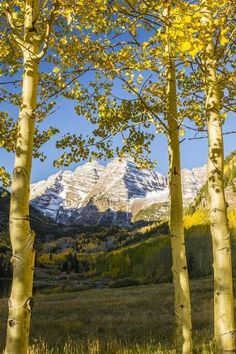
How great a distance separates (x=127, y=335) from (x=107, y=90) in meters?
12.7

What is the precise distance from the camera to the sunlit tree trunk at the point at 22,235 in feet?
17.7

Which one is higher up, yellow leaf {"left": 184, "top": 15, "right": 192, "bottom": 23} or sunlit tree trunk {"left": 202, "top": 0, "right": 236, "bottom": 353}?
yellow leaf {"left": 184, "top": 15, "right": 192, "bottom": 23}

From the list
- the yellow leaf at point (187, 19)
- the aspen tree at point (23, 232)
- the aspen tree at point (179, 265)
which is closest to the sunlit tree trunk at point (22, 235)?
the aspen tree at point (23, 232)

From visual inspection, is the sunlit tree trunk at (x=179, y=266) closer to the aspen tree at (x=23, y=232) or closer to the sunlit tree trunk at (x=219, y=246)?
the sunlit tree trunk at (x=219, y=246)

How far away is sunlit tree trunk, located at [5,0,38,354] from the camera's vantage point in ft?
17.7

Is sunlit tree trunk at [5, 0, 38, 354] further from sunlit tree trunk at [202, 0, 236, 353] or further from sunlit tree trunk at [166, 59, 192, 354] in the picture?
sunlit tree trunk at [166, 59, 192, 354]

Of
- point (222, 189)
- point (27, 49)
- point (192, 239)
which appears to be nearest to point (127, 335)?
point (222, 189)

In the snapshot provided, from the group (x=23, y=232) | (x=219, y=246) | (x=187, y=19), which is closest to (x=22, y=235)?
(x=23, y=232)

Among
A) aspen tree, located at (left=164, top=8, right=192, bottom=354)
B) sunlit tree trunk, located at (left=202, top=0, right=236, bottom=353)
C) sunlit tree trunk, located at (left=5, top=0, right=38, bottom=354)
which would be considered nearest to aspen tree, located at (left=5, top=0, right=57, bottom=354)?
sunlit tree trunk, located at (left=5, top=0, right=38, bottom=354)

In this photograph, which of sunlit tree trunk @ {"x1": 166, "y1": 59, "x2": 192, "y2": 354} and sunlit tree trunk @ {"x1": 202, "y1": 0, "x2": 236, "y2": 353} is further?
sunlit tree trunk @ {"x1": 166, "y1": 59, "x2": 192, "y2": 354}

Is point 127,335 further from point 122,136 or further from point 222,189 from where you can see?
point 222,189

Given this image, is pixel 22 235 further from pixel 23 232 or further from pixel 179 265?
pixel 179 265

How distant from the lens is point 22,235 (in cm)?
568

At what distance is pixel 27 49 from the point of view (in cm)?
663
